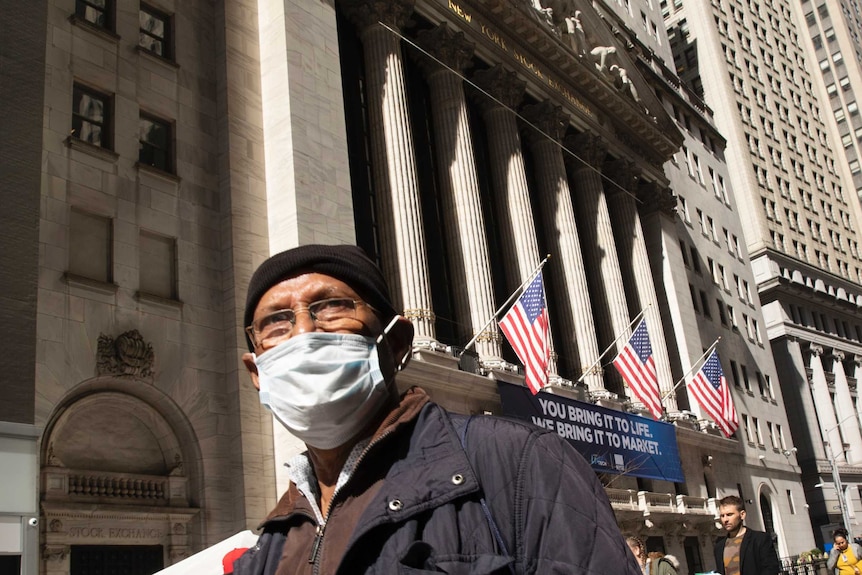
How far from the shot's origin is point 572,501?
246 cm

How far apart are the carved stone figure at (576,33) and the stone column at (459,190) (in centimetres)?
906

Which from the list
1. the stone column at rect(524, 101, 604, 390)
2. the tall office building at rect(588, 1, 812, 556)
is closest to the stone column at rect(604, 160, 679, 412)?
the tall office building at rect(588, 1, 812, 556)

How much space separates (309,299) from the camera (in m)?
3.31

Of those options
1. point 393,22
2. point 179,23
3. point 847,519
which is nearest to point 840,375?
point 847,519

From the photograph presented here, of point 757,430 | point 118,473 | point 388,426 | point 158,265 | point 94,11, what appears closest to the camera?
point 388,426

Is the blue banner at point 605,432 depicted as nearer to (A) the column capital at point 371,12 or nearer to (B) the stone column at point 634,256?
(B) the stone column at point 634,256

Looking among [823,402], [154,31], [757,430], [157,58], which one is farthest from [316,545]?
[823,402]

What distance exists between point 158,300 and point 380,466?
18793 mm

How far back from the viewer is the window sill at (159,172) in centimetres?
2156

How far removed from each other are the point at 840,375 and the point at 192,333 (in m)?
72.3

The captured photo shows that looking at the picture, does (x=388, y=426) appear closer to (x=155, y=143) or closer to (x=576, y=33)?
(x=155, y=143)

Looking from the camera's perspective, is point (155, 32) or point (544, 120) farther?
point (544, 120)

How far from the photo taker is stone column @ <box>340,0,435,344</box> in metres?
28.0

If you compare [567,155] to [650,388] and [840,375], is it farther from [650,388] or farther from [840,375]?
[840,375]
